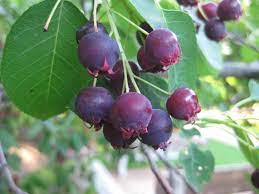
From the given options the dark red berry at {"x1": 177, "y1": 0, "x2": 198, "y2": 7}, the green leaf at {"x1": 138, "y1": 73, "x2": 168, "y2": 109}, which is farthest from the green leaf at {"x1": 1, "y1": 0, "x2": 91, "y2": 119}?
the dark red berry at {"x1": 177, "y1": 0, "x2": 198, "y2": 7}

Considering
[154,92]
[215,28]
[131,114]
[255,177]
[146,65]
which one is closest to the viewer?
[131,114]

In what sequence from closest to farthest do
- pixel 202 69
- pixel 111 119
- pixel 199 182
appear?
1. pixel 111 119
2. pixel 199 182
3. pixel 202 69

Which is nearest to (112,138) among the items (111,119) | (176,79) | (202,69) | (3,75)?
(111,119)

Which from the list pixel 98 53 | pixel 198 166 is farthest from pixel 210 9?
pixel 98 53

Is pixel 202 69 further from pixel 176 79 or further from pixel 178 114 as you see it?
pixel 178 114

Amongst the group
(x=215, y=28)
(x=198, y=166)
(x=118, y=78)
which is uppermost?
(x=118, y=78)

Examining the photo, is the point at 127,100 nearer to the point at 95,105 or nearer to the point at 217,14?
the point at 95,105

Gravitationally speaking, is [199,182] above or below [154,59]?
below
